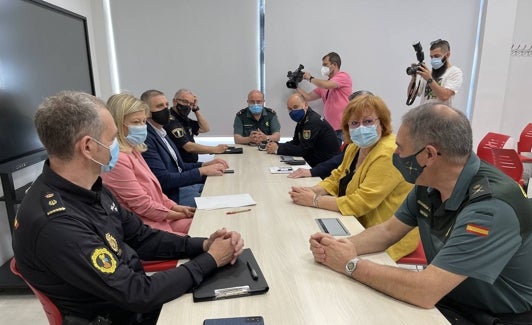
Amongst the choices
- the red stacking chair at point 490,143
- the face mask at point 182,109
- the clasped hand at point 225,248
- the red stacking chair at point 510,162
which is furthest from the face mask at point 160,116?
the red stacking chair at point 490,143

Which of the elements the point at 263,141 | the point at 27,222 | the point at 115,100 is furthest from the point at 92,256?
the point at 263,141

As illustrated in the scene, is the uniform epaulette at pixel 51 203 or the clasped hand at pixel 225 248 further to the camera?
the clasped hand at pixel 225 248

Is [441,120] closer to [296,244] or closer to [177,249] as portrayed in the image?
[296,244]

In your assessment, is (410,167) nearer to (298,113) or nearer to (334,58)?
(298,113)

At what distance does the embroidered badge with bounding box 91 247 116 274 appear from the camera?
1005 mm

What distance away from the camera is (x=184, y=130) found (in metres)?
3.44

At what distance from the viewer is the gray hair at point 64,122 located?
1.07 meters

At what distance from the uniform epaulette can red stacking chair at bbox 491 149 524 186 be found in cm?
318

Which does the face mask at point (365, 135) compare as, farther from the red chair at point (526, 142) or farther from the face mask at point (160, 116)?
the red chair at point (526, 142)

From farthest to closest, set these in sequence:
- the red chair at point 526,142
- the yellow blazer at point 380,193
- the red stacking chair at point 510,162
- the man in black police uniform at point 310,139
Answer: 1. the red chair at point 526,142
2. the man in black police uniform at point 310,139
3. the red stacking chair at point 510,162
4. the yellow blazer at point 380,193

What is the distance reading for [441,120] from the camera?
1.15m

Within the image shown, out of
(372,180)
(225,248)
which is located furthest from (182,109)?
(225,248)

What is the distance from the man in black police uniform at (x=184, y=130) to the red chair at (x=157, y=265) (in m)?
1.87

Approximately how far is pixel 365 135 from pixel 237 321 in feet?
3.94
